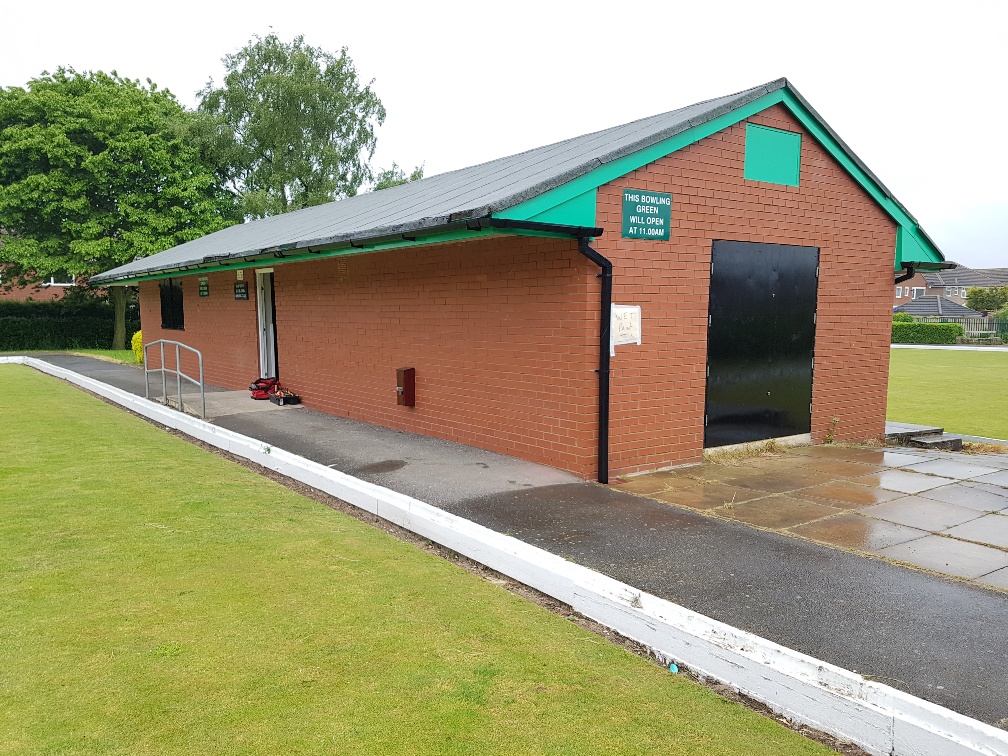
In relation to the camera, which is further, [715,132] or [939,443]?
[939,443]

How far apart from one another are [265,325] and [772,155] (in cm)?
930

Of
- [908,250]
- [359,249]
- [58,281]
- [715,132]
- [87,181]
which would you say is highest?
[87,181]

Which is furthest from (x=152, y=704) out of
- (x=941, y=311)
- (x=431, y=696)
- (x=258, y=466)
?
(x=941, y=311)

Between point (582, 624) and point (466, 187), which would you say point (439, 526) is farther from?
point (466, 187)

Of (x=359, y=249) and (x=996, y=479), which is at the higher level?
(x=359, y=249)

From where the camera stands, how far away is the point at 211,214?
29.1 m

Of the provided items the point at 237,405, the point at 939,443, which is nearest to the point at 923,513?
the point at 939,443

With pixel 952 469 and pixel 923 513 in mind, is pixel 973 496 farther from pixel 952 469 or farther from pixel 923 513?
pixel 952 469

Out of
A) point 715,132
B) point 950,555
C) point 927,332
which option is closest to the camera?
point 950,555

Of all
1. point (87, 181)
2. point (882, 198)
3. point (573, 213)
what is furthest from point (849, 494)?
point (87, 181)

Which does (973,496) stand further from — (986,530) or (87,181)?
(87,181)

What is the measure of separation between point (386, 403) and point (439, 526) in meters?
4.75

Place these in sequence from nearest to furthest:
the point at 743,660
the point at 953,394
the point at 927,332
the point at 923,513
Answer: the point at 743,660 → the point at 923,513 → the point at 953,394 → the point at 927,332

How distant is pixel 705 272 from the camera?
782 centimetres
